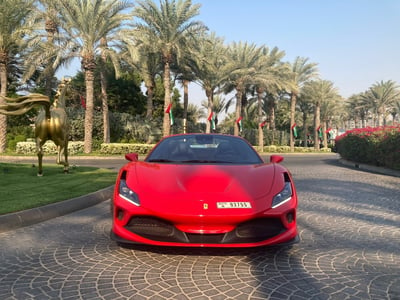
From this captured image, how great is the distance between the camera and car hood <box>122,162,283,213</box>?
3.07 meters

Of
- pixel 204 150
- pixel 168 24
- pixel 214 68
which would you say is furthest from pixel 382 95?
Result: pixel 204 150

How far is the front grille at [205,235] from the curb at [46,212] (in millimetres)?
2622

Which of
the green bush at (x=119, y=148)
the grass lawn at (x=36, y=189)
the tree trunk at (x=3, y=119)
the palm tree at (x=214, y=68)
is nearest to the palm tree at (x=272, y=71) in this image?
the palm tree at (x=214, y=68)

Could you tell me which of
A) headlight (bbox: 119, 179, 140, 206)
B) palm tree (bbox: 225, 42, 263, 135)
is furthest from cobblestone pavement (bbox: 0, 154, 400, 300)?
palm tree (bbox: 225, 42, 263, 135)

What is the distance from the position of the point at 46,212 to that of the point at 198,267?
3306 mm

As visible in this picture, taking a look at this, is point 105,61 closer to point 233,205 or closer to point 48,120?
point 48,120

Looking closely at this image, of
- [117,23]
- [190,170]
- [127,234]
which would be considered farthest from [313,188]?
[117,23]

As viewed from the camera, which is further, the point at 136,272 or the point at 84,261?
the point at 84,261

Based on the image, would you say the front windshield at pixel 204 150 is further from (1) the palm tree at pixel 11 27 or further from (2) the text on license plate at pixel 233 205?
(1) the palm tree at pixel 11 27

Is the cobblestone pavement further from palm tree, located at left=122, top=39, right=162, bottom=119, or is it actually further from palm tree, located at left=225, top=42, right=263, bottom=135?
palm tree, located at left=225, top=42, right=263, bottom=135

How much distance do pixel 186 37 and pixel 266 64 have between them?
512 inches

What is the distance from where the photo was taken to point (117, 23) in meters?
22.5

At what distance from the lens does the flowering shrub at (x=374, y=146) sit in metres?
13.1

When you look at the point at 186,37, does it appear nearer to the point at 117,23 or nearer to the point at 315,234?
the point at 117,23
